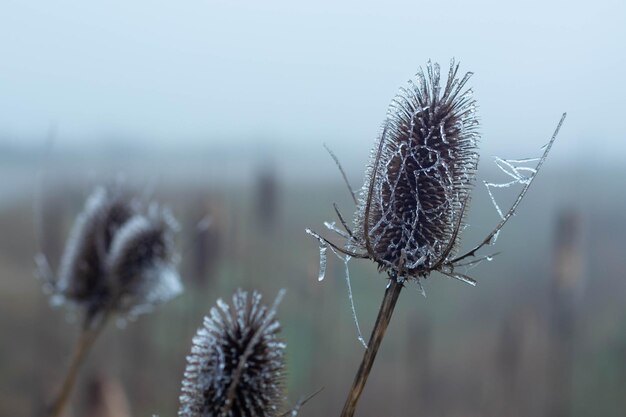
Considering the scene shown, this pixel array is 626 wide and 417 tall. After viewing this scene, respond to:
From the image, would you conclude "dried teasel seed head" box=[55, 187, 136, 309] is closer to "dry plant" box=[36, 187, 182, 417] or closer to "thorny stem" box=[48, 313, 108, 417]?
"dry plant" box=[36, 187, 182, 417]

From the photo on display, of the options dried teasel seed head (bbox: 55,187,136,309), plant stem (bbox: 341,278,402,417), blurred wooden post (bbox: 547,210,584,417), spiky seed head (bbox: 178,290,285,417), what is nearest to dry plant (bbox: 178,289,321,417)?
spiky seed head (bbox: 178,290,285,417)

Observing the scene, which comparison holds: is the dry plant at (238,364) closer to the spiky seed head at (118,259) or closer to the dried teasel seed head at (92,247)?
the spiky seed head at (118,259)

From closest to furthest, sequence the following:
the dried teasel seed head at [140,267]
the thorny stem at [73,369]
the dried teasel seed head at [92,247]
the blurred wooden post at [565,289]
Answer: the thorny stem at [73,369] → the dried teasel seed head at [140,267] → the dried teasel seed head at [92,247] → the blurred wooden post at [565,289]

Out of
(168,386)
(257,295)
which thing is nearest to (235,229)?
(168,386)

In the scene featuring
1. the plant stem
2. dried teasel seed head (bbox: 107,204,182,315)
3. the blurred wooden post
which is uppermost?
the blurred wooden post

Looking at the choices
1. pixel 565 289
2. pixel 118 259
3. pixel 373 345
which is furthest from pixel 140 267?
pixel 565 289

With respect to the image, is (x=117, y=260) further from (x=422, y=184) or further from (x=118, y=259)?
(x=422, y=184)

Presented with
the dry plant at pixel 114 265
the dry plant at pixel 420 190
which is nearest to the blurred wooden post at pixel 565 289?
the dry plant at pixel 114 265
